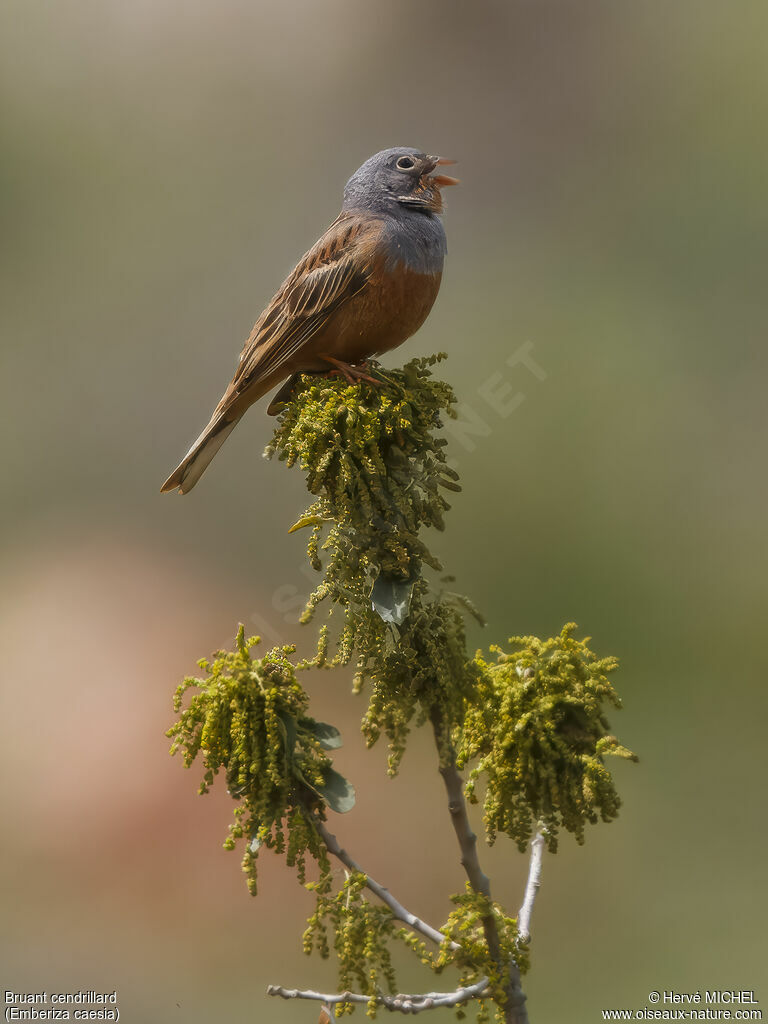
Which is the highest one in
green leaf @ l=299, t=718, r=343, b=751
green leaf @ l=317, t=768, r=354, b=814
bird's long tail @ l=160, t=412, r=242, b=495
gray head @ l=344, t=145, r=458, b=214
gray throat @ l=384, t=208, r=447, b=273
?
gray head @ l=344, t=145, r=458, b=214

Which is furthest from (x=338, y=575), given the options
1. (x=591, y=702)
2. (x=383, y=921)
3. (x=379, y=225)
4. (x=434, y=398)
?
(x=379, y=225)

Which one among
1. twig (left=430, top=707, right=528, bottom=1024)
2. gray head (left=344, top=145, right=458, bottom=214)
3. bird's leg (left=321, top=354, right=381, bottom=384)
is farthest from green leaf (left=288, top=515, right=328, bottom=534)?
gray head (left=344, top=145, right=458, bottom=214)

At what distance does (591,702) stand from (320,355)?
107 centimetres

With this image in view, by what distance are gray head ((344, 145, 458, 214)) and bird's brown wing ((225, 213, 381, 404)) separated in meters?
0.12

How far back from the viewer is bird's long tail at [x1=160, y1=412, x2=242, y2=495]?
2.19 m

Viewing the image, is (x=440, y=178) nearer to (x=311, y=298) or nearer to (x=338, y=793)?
(x=311, y=298)

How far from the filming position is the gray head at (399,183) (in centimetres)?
230

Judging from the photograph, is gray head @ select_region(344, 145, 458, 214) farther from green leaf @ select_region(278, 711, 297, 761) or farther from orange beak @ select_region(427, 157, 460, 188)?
green leaf @ select_region(278, 711, 297, 761)

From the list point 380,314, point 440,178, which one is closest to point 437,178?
point 440,178

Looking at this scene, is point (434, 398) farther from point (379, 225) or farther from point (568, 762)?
point (568, 762)

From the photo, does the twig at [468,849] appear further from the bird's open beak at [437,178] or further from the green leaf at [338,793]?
the bird's open beak at [437,178]

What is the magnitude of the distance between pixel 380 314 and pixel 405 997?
152 centimetres

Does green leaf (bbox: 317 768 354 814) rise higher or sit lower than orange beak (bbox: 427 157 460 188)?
lower

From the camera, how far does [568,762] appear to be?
174 cm
